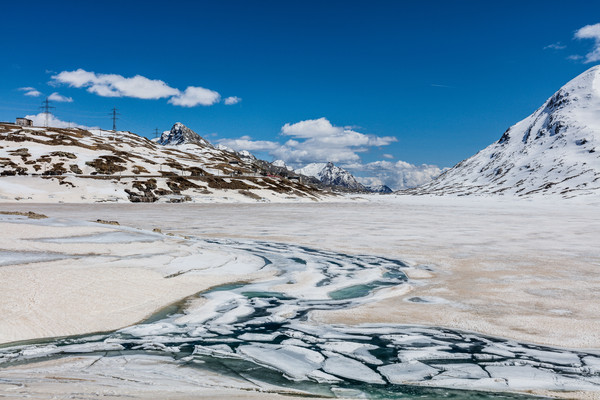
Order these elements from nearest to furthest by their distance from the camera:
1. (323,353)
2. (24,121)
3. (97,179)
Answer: (323,353), (97,179), (24,121)

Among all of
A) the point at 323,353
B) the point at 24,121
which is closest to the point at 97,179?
the point at 323,353

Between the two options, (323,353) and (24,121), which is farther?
(24,121)

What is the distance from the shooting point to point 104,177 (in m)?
74.8

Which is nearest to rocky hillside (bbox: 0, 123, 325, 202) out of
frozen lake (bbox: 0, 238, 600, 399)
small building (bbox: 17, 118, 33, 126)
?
small building (bbox: 17, 118, 33, 126)

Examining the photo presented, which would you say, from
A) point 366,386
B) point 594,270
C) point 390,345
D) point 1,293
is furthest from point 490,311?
point 1,293

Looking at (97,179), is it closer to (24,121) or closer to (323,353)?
(323,353)

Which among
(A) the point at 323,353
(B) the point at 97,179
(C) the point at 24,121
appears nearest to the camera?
(A) the point at 323,353

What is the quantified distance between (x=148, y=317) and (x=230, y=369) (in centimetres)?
303

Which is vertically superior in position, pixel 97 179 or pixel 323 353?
pixel 97 179

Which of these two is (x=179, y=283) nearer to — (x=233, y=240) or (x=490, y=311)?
(x=490, y=311)

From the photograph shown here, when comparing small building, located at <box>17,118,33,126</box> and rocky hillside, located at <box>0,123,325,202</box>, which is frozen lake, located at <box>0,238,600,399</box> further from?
small building, located at <box>17,118,33,126</box>

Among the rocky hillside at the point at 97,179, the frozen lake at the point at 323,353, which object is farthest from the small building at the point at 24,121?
the frozen lake at the point at 323,353

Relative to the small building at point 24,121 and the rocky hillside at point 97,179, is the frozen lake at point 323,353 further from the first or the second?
the small building at point 24,121

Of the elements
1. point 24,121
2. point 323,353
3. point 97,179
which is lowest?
point 323,353
